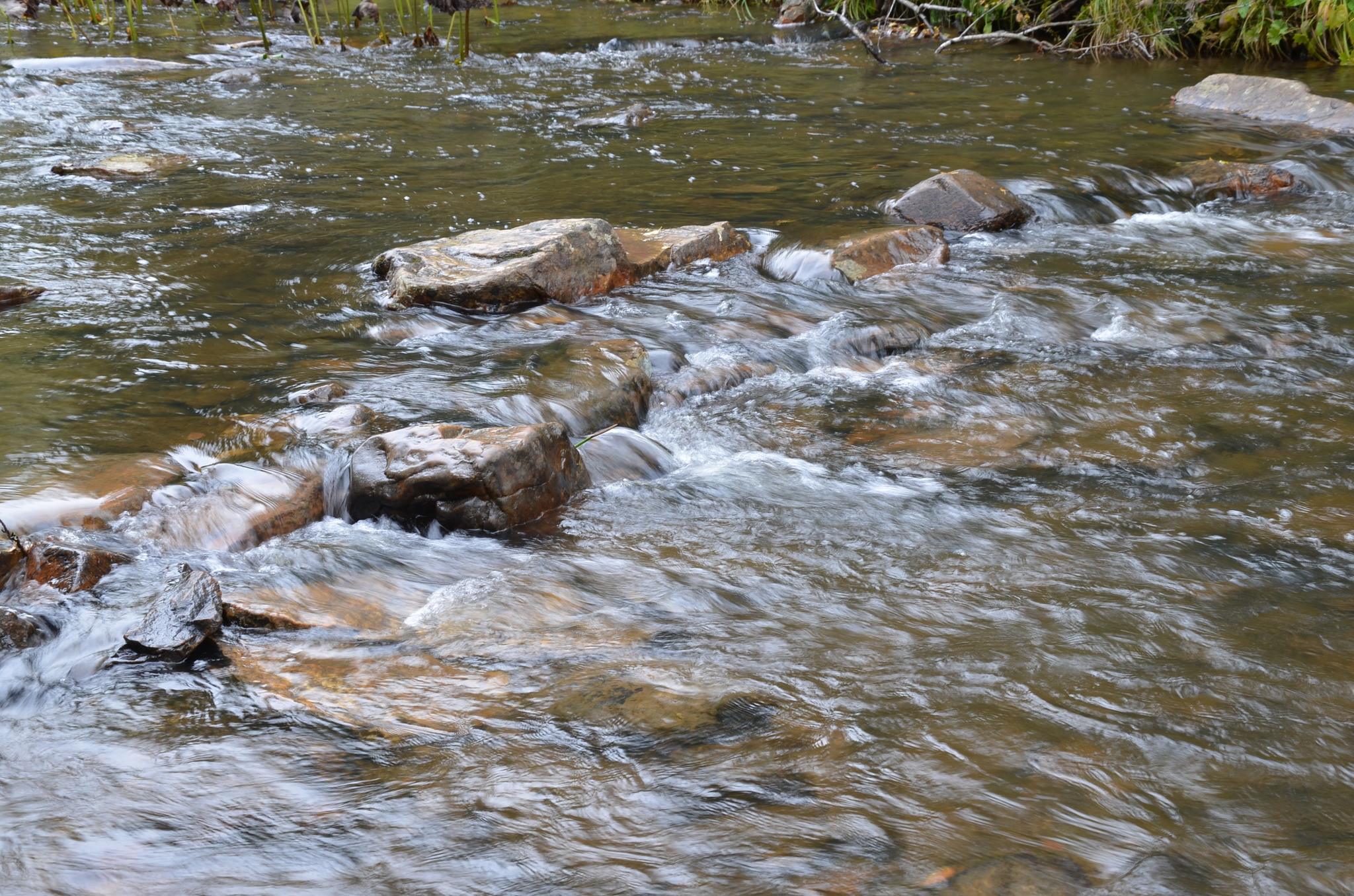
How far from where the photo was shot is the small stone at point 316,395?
4172mm

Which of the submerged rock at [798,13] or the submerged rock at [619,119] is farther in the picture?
the submerged rock at [798,13]

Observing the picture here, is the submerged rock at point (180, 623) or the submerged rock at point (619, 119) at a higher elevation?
the submerged rock at point (619, 119)

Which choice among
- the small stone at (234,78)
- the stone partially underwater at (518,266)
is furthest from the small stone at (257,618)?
the small stone at (234,78)

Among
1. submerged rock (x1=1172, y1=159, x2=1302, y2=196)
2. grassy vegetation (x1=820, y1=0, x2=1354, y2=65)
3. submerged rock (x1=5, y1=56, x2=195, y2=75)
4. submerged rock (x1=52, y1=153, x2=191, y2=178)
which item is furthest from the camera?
grassy vegetation (x1=820, y1=0, x2=1354, y2=65)

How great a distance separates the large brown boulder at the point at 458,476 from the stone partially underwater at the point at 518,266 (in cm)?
178

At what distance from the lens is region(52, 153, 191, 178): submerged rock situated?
7312mm

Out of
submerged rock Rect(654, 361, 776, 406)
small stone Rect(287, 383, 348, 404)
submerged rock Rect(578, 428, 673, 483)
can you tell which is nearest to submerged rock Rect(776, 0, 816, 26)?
submerged rock Rect(654, 361, 776, 406)

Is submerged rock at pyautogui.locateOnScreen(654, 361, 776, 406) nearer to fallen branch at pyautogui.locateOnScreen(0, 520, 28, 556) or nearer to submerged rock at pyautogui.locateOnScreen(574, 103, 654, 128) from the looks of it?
fallen branch at pyautogui.locateOnScreen(0, 520, 28, 556)

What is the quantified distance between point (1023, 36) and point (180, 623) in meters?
13.1

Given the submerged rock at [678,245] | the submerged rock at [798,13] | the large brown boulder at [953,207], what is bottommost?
the submerged rock at [678,245]

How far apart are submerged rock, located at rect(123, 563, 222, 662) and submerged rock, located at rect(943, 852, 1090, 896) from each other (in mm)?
1980

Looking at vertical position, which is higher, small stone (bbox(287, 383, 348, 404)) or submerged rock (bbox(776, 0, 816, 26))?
submerged rock (bbox(776, 0, 816, 26))

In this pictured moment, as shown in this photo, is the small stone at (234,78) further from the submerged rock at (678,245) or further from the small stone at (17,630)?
the small stone at (17,630)

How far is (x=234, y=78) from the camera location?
431 inches
